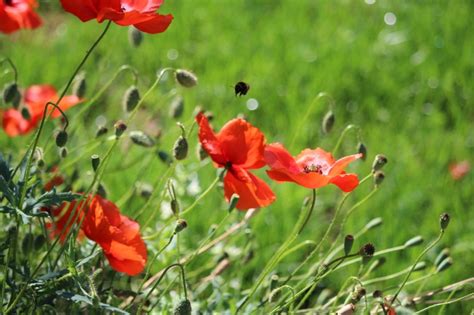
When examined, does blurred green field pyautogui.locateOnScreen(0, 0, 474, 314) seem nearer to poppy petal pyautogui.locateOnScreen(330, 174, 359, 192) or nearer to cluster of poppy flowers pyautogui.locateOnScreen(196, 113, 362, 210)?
cluster of poppy flowers pyautogui.locateOnScreen(196, 113, 362, 210)

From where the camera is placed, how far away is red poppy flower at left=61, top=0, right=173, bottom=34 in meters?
1.42

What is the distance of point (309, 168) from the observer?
1619 millimetres

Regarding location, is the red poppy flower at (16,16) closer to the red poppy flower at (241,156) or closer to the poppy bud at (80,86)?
the poppy bud at (80,86)

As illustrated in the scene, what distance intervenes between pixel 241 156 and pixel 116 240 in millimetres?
248

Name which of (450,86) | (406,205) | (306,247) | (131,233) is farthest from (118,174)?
(450,86)

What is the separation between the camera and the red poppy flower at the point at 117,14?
1.42 meters

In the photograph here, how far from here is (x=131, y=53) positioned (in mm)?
3486

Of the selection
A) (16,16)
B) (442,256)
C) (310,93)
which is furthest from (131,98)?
(310,93)

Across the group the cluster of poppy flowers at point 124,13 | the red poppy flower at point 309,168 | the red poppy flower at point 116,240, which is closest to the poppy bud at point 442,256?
the red poppy flower at point 309,168

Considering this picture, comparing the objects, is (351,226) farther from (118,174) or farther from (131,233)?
(131,233)

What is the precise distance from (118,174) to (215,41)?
1.08m

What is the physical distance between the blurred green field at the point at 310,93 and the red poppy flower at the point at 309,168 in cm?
53

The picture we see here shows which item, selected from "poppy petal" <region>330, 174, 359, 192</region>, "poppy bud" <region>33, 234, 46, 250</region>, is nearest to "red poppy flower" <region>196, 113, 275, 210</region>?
"poppy petal" <region>330, 174, 359, 192</region>

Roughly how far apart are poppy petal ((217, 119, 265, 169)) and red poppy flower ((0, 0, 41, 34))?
505 mm
